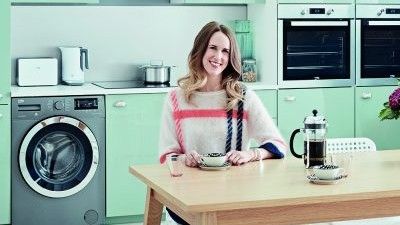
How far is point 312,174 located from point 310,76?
9.60ft

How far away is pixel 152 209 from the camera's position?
10.8 feet

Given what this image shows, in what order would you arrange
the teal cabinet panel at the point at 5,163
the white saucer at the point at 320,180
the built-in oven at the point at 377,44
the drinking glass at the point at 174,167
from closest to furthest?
the white saucer at the point at 320,180 → the drinking glass at the point at 174,167 → the teal cabinet panel at the point at 5,163 → the built-in oven at the point at 377,44

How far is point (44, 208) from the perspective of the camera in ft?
17.7

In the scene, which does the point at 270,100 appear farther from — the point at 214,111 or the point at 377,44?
the point at 214,111

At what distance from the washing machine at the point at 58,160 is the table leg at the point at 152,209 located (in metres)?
2.09

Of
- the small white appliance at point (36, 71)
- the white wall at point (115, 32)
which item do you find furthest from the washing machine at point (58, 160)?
the white wall at point (115, 32)

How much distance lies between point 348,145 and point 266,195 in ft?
4.36

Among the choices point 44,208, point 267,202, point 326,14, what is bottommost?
point 44,208

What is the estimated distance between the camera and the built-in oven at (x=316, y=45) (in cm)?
587

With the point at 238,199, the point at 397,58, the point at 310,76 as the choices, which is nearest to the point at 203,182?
the point at 238,199

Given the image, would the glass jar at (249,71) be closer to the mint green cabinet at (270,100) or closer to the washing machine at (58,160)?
the mint green cabinet at (270,100)

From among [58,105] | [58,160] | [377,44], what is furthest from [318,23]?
[58,160]

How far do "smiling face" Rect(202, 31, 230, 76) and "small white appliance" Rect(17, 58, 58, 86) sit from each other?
7.38 feet

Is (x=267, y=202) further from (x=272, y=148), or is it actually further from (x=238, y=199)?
(x=272, y=148)
